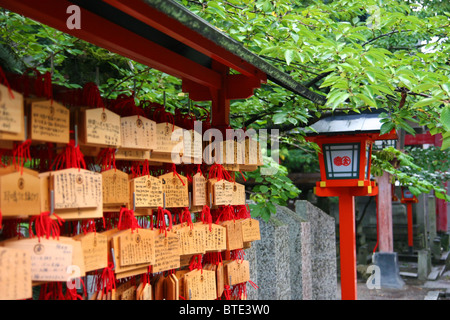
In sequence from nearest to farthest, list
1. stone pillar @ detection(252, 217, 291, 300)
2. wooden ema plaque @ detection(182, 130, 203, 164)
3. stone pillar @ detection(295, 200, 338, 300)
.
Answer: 1. wooden ema plaque @ detection(182, 130, 203, 164)
2. stone pillar @ detection(252, 217, 291, 300)
3. stone pillar @ detection(295, 200, 338, 300)

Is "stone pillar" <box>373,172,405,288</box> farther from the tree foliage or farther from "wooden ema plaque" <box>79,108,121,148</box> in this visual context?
"wooden ema plaque" <box>79,108,121,148</box>

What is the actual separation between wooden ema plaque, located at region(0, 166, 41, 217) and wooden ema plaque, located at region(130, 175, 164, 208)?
64 cm

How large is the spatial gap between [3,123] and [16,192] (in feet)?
0.86

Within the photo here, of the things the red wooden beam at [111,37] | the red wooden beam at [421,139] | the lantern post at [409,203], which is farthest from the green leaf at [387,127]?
the lantern post at [409,203]

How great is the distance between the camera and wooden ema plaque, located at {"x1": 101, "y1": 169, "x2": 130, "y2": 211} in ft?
7.76

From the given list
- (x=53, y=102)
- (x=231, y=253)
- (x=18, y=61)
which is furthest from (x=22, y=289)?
(x=18, y=61)

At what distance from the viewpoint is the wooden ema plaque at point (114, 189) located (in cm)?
237

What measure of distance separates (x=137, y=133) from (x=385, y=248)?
12.6 metres

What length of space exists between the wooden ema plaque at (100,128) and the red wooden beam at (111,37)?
1.28 feet

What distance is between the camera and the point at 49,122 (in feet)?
6.63

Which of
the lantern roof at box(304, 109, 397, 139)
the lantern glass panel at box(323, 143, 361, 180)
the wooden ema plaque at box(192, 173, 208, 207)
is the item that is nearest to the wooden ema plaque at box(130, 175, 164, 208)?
the wooden ema plaque at box(192, 173, 208, 207)

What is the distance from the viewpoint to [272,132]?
212 inches

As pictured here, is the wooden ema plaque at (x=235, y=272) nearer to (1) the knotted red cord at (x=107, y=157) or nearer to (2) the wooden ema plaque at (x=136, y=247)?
(2) the wooden ema plaque at (x=136, y=247)

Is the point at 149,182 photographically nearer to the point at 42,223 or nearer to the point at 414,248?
the point at 42,223
